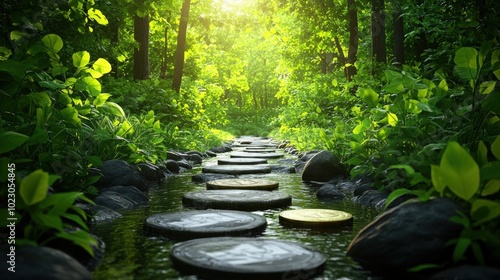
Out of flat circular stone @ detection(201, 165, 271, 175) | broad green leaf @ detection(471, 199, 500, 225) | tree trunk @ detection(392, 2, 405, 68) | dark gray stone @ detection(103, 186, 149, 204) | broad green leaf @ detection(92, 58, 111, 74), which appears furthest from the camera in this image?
tree trunk @ detection(392, 2, 405, 68)

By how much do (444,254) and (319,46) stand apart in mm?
13894

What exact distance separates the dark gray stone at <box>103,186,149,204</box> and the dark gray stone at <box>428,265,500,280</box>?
3.66m

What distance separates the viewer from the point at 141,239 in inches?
140

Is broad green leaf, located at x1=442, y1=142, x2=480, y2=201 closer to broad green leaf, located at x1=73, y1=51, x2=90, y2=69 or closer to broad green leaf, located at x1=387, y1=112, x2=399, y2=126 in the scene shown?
broad green leaf, located at x1=387, y1=112, x2=399, y2=126

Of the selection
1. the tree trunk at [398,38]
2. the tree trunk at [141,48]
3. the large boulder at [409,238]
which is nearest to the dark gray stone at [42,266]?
the large boulder at [409,238]

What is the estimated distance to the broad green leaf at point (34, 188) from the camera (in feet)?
7.15

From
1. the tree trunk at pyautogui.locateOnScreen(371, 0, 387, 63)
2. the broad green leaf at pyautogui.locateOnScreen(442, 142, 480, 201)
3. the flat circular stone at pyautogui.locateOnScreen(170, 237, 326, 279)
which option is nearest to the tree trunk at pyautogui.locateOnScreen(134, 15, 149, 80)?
the tree trunk at pyautogui.locateOnScreen(371, 0, 387, 63)

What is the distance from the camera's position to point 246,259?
8.88 feet

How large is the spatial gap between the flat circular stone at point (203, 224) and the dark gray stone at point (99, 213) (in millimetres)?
511

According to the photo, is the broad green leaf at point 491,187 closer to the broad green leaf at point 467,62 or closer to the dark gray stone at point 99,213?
the broad green leaf at point 467,62

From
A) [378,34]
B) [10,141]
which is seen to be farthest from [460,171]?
[378,34]

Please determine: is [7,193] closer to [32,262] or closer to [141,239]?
[32,262]

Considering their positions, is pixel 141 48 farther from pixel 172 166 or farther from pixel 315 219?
pixel 315 219

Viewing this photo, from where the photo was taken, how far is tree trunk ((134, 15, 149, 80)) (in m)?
12.7
